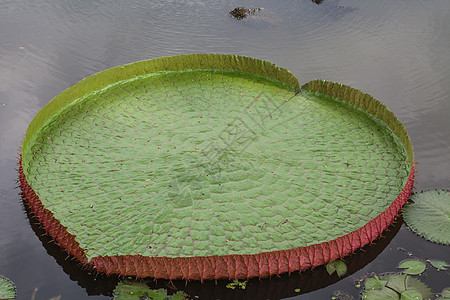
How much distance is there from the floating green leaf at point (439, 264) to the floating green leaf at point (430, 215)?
0.51 ft

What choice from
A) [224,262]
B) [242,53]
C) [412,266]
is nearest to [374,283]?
[412,266]

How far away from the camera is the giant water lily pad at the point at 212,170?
120 inches

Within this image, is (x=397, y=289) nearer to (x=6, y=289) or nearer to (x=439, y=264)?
(x=439, y=264)

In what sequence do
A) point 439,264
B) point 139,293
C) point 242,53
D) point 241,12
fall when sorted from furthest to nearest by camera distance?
1. point 241,12
2. point 242,53
3. point 439,264
4. point 139,293

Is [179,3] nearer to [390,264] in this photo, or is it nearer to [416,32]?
[416,32]

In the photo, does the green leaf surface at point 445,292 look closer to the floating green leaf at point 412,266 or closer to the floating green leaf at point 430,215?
the floating green leaf at point 412,266

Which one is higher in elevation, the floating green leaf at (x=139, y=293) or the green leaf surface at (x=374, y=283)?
the floating green leaf at (x=139, y=293)

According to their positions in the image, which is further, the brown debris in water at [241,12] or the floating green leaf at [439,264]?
the brown debris in water at [241,12]

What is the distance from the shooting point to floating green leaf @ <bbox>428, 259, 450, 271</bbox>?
3100 mm

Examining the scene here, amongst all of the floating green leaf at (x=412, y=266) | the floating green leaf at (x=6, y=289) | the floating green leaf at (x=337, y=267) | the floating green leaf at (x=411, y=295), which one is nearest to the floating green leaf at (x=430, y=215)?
the floating green leaf at (x=412, y=266)

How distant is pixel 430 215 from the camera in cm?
340

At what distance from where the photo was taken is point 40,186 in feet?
11.5

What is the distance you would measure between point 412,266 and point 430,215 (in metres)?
0.47

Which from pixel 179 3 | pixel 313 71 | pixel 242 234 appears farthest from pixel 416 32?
pixel 242 234
